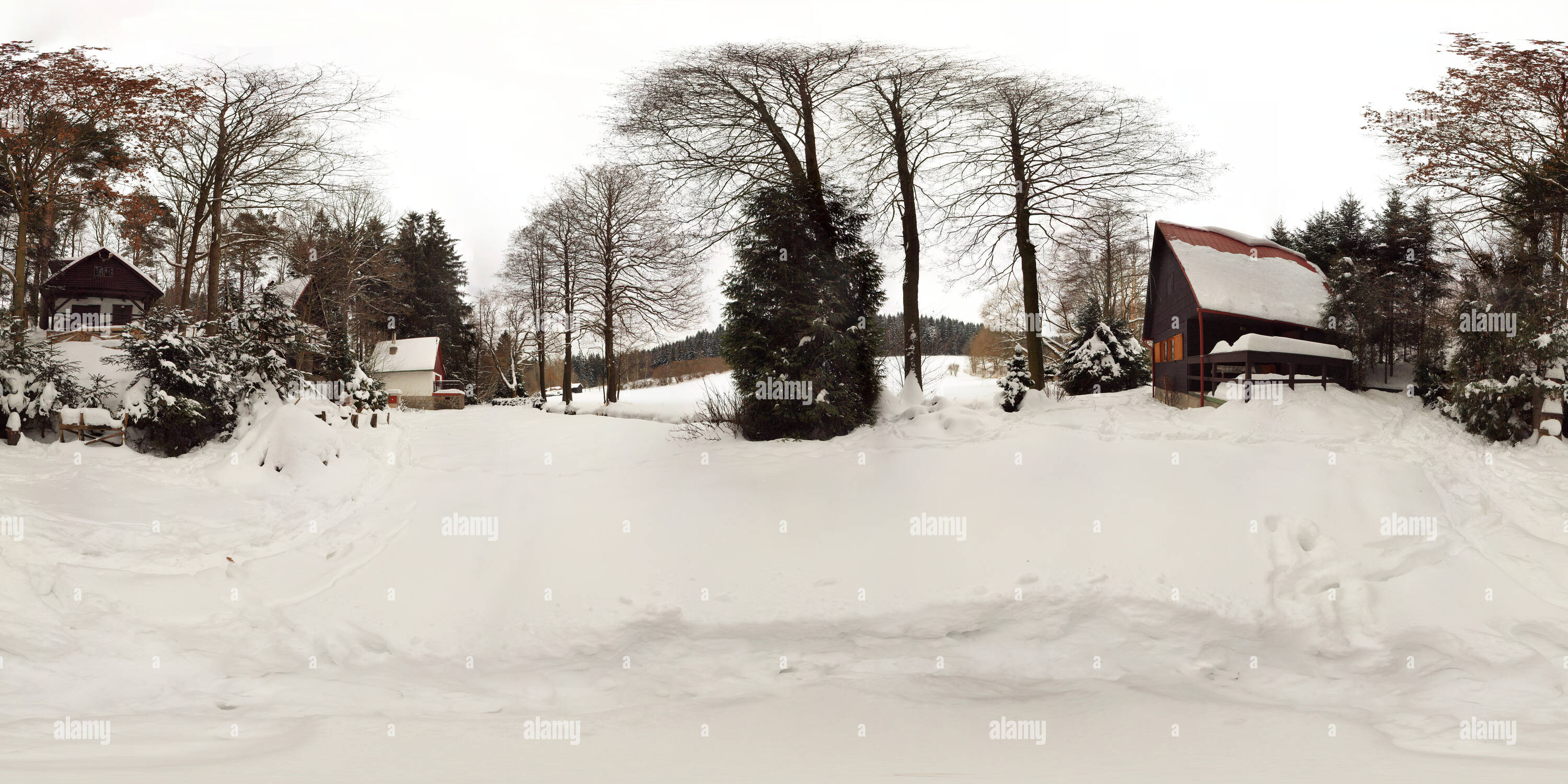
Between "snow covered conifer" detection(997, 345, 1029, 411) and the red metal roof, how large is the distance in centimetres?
684

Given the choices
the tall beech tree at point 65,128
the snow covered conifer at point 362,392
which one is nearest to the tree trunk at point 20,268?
the tall beech tree at point 65,128

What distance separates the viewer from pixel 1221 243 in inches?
857

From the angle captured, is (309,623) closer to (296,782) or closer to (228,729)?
(228,729)

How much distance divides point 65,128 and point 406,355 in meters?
23.9

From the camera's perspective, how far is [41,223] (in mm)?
18156

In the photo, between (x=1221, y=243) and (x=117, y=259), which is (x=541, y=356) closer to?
(x=117, y=259)

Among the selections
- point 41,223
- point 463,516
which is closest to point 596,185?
point 41,223

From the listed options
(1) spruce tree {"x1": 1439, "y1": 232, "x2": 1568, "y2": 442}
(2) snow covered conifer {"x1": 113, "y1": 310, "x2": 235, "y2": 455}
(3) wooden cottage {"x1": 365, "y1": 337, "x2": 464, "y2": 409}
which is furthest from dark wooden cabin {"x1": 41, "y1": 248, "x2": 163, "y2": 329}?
(1) spruce tree {"x1": 1439, "y1": 232, "x2": 1568, "y2": 442}

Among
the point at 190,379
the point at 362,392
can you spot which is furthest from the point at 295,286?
the point at 190,379

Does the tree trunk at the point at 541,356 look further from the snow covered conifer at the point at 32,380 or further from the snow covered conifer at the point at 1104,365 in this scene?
the snow covered conifer at the point at 1104,365

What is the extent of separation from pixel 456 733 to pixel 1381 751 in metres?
7.56

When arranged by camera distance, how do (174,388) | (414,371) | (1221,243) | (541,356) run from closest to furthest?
(174,388) < (1221,243) < (541,356) < (414,371)

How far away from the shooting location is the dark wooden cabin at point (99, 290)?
28750mm

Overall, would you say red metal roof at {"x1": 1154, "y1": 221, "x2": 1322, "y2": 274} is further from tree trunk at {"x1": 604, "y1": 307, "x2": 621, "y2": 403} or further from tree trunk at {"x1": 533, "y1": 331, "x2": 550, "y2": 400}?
tree trunk at {"x1": 533, "y1": 331, "x2": 550, "y2": 400}
